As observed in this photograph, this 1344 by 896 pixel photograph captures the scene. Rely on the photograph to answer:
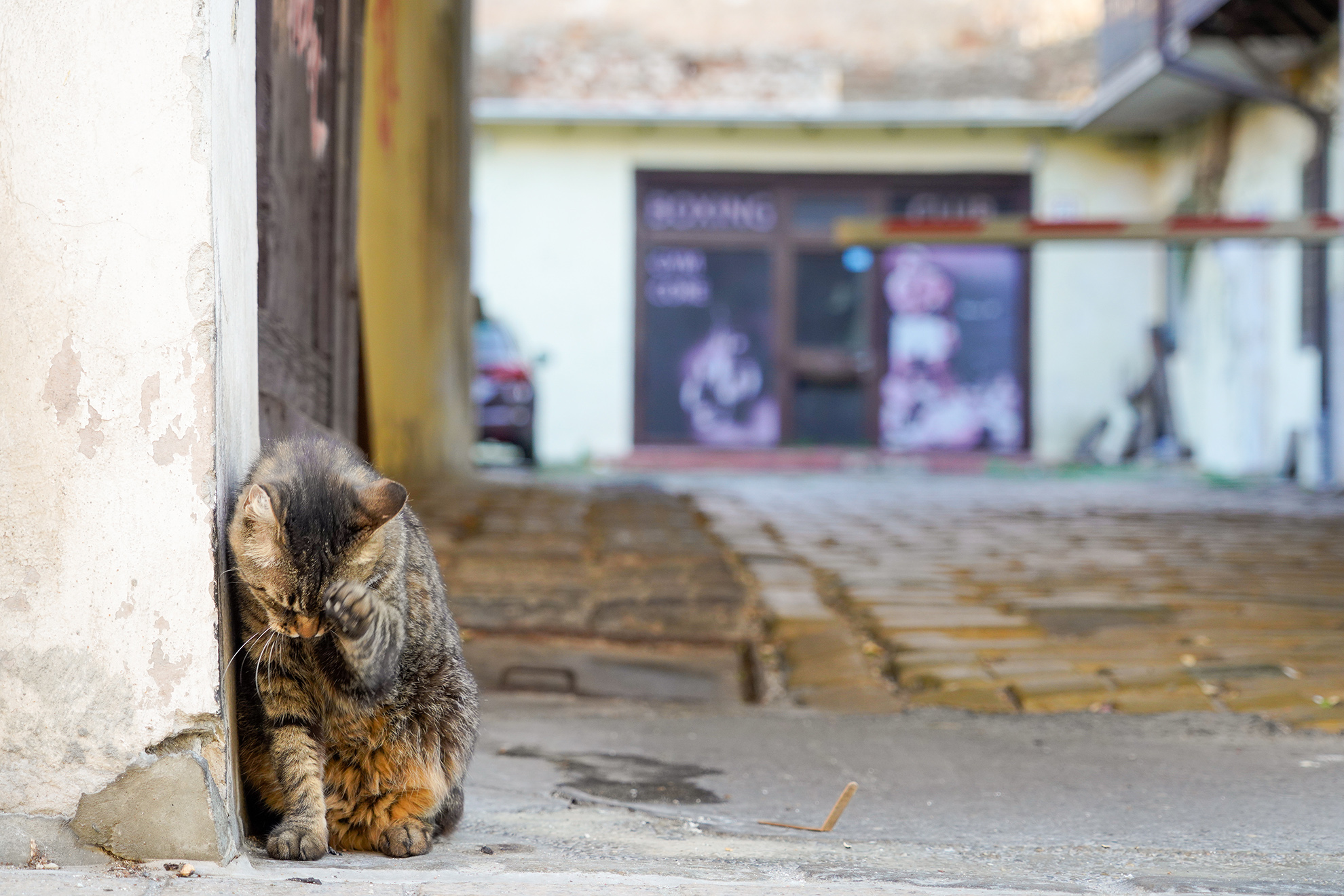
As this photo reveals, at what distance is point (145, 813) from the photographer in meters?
2.16

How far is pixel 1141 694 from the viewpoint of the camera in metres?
4.21

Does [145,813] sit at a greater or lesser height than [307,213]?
lesser

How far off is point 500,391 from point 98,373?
12.1 m

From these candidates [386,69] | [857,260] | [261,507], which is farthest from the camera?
[857,260]

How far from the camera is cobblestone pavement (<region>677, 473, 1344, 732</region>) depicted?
14.0 feet

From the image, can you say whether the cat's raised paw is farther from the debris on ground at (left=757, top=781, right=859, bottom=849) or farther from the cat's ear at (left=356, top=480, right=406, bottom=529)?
the debris on ground at (left=757, top=781, right=859, bottom=849)

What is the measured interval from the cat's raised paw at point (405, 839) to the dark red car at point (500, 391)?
11769mm

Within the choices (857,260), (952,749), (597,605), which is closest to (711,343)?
(857,260)

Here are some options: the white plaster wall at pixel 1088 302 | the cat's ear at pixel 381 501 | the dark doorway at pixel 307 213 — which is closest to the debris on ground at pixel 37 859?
the cat's ear at pixel 381 501

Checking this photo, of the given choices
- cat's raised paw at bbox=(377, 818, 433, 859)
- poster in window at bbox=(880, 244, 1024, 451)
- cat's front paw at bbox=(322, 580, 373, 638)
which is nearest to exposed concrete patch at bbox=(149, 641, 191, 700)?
cat's front paw at bbox=(322, 580, 373, 638)

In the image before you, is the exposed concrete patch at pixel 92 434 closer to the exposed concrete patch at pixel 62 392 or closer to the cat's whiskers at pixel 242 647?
the exposed concrete patch at pixel 62 392

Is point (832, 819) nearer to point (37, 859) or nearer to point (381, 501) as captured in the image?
point (381, 501)

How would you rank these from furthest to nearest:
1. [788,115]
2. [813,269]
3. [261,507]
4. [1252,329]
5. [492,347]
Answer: [813,269] → [788,115] → [492,347] → [1252,329] → [261,507]

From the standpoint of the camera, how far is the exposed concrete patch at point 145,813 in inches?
84.9
